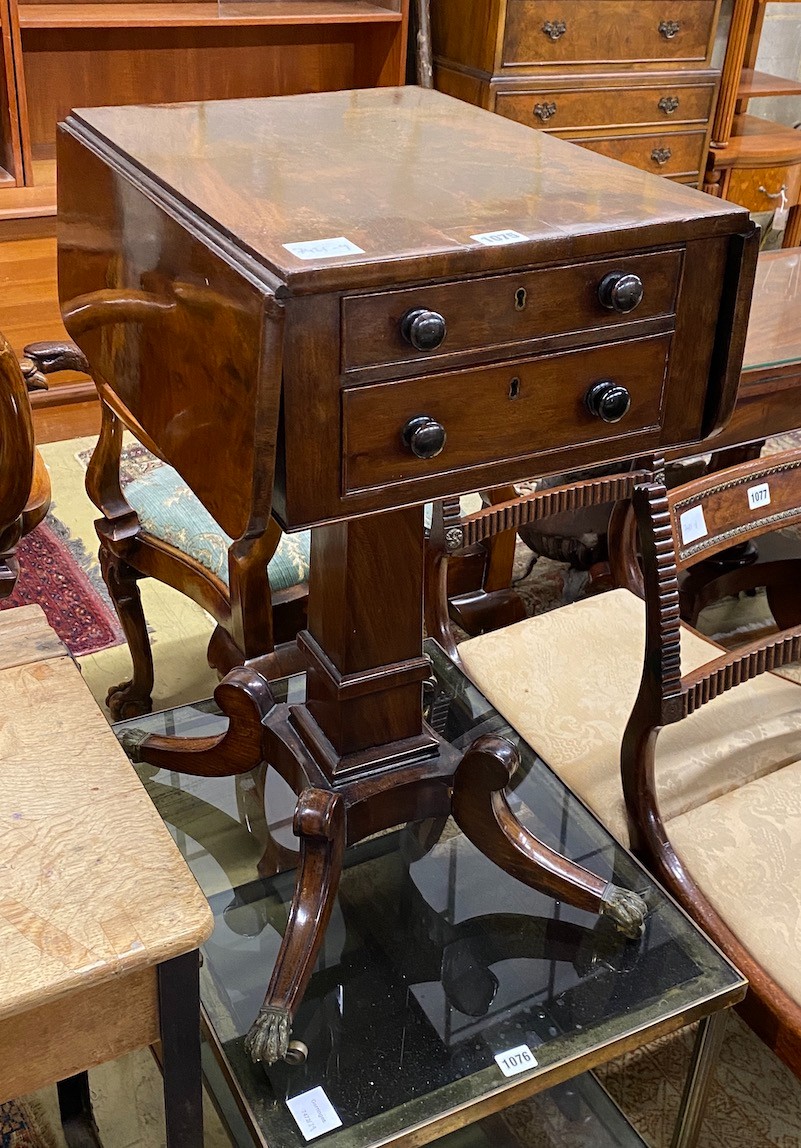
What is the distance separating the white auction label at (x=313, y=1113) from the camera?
1.09 meters

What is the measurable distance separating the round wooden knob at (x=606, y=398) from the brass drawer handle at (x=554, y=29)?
2.67m

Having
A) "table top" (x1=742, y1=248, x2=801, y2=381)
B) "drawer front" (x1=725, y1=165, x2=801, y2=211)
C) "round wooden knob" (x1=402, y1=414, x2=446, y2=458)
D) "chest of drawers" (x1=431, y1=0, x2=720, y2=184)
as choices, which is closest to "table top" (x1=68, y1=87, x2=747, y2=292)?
"round wooden knob" (x1=402, y1=414, x2=446, y2=458)

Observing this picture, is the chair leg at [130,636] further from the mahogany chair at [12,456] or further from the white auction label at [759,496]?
the white auction label at [759,496]

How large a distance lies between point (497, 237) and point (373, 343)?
0.13 metres

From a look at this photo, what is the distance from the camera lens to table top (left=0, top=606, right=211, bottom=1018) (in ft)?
2.52

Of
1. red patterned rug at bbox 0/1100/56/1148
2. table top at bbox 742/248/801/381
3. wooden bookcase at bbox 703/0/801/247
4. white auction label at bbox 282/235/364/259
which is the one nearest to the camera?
white auction label at bbox 282/235/364/259

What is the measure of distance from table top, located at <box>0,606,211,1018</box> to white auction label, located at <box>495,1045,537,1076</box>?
0.49 meters

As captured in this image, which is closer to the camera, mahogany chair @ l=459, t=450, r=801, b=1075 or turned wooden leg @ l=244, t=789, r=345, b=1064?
turned wooden leg @ l=244, t=789, r=345, b=1064

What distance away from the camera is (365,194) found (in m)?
1.02

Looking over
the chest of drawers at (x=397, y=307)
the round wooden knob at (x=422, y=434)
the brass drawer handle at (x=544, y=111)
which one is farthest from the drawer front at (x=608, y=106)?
the round wooden knob at (x=422, y=434)

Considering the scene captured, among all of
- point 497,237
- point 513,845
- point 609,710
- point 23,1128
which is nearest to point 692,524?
point 609,710

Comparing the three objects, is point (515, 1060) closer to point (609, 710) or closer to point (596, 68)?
point (609, 710)

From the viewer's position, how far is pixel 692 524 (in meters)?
1.38

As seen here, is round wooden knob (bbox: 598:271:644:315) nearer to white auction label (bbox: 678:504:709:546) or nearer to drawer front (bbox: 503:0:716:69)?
white auction label (bbox: 678:504:709:546)
